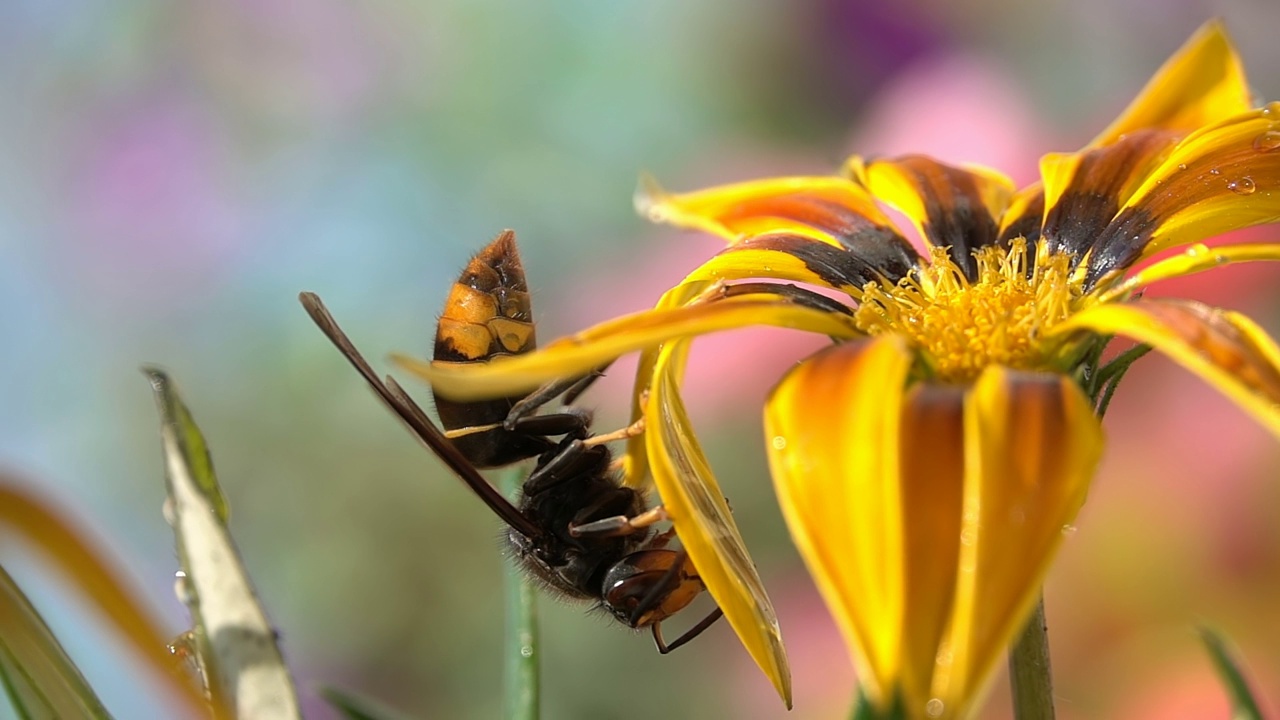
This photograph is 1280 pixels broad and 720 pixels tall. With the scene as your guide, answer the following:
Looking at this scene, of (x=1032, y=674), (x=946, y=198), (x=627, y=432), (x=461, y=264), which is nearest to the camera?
(x=1032, y=674)

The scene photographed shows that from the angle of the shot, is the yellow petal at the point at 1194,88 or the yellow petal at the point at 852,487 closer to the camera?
the yellow petal at the point at 852,487

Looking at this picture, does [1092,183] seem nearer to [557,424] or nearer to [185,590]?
[557,424]

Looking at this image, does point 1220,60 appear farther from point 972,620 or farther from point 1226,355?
point 972,620

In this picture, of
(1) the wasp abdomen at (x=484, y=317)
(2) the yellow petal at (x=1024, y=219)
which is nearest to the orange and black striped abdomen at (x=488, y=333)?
(1) the wasp abdomen at (x=484, y=317)

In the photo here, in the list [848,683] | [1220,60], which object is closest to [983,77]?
[848,683]

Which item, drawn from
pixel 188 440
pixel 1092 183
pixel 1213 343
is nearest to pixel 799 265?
pixel 1092 183

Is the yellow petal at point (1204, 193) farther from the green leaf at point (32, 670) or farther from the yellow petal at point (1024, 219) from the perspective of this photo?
the green leaf at point (32, 670)
